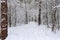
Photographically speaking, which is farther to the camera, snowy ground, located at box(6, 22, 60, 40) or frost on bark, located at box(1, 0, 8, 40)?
snowy ground, located at box(6, 22, 60, 40)

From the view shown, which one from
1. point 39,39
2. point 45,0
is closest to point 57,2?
point 45,0

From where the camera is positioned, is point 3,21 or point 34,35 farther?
point 34,35

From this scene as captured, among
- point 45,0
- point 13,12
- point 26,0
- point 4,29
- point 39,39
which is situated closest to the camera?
point 4,29

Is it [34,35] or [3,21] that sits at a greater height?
[3,21]

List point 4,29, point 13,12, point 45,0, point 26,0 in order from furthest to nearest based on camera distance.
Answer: point 26,0
point 13,12
point 45,0
point 4,29

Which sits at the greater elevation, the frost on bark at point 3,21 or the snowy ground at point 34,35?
the frost on bark at point 3,21

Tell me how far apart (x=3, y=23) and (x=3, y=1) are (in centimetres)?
123

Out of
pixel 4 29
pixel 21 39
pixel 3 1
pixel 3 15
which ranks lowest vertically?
pixel 21 39

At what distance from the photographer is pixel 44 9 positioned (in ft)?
106

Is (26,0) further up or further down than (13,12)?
further up

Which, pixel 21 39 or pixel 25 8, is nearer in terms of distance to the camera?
pixel 21 39

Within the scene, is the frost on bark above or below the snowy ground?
above

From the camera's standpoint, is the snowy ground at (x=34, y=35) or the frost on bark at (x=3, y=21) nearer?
the frost on bark at (x=3, y=21)

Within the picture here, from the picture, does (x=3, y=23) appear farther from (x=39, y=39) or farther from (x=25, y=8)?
(x=25, y=8)
